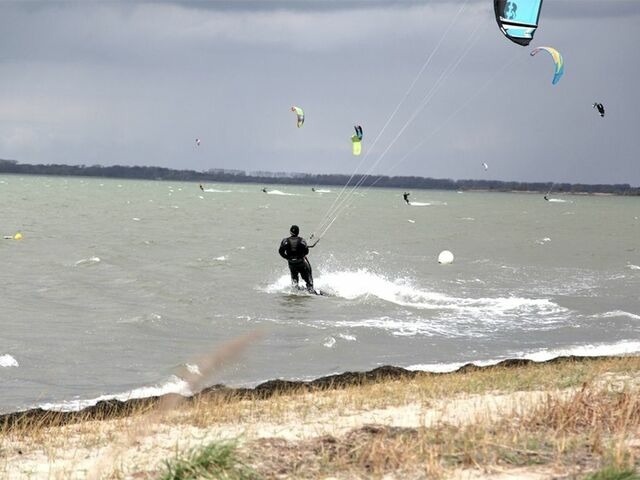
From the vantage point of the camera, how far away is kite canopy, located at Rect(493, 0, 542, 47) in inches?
415

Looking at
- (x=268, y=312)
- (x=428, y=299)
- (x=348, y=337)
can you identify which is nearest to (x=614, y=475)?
(x=348, y=337)

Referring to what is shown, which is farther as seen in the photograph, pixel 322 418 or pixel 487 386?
pixel 487 386

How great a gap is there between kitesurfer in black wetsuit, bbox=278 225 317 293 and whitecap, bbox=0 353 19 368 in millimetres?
7863

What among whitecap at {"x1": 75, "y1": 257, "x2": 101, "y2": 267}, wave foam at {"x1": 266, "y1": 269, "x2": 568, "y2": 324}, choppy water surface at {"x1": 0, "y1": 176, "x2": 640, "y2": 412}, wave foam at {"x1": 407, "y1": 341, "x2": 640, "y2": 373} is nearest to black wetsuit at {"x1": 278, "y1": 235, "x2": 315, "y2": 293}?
choppy water surface at {"x1": 0, "y1": 176, "x2": 640, "y2": 412}

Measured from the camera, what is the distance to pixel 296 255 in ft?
71.8

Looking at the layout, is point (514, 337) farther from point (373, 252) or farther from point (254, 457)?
point (373, 252)

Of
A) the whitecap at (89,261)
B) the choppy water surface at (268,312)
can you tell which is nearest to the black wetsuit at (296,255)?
the choppy water surface at (268,312)

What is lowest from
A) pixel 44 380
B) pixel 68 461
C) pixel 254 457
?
pixel 44 380

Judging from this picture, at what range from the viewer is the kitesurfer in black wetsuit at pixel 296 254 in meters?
21.5

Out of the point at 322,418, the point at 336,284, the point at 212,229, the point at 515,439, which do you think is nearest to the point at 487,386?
the point at 322,418

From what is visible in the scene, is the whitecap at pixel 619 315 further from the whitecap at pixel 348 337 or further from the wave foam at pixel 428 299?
the whitecap at pixel 348 337

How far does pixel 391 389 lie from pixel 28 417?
4.28 metres

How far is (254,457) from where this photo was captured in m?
5.84

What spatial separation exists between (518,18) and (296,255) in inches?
474
